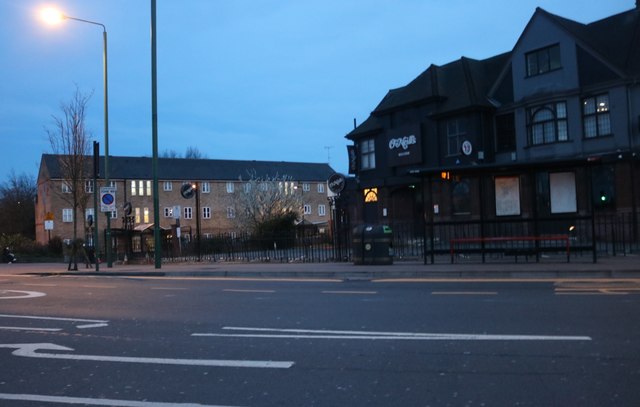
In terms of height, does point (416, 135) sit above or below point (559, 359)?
above

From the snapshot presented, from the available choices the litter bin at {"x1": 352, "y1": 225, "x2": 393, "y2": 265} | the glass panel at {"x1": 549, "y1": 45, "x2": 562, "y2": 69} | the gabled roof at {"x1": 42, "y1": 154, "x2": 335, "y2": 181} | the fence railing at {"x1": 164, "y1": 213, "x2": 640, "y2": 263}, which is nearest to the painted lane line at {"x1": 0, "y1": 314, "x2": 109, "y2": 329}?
the litter bin at {"x1": 352, "y1": 225, "x2": 393, "y2": 265}

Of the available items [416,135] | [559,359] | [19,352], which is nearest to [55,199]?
[416,135]

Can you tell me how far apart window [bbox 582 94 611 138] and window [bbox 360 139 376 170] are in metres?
13.2

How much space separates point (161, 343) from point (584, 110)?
25.5m

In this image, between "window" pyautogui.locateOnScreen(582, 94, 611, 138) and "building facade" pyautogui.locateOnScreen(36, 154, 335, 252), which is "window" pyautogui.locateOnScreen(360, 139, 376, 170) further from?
"building facade" pyautogui.locateOnScreen(36, 154, 335, 252)

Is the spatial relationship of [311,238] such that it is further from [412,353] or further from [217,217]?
[217,217]

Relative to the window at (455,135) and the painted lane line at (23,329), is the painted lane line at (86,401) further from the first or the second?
the window at (455,135)

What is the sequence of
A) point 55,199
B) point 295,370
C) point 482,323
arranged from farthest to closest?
point 55,199 < point 482,323 < point 295,370

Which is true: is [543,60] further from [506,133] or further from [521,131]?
[506,133]

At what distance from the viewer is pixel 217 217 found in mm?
74188

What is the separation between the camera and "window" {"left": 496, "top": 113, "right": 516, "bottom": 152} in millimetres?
31172

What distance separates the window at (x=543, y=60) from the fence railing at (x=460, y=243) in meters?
8.58

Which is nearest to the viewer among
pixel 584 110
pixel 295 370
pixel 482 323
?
pixel 295 370

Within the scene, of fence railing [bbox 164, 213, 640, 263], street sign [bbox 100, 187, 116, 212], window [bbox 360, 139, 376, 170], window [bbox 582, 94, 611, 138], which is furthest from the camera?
window [bbox 360, 139, 376, 170]
